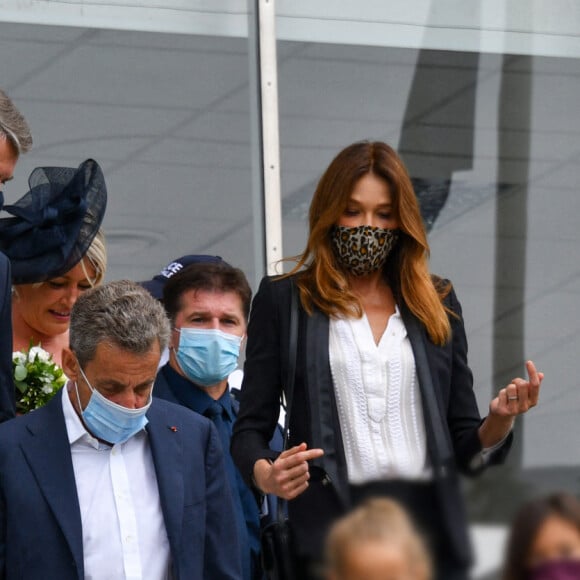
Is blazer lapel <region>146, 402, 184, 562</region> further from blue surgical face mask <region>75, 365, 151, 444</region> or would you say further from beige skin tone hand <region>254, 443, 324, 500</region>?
beige skin tone hand <region>254, 443, 324, 500</region>

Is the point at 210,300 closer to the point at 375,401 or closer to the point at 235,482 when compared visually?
the point at 235,482

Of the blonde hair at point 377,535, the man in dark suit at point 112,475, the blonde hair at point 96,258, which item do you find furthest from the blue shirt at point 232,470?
the blonde hair at point 377,535

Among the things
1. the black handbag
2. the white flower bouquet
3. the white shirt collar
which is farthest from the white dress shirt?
the white flower bouquet

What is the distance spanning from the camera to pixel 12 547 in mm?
3521

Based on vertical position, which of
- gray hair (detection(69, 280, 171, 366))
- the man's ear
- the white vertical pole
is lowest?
the man's ear

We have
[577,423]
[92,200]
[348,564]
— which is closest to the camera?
[348,564]

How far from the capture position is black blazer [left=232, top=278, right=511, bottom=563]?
12.0ft

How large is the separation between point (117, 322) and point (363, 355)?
630 mm

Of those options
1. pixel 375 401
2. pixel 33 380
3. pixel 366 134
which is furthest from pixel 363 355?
pixel 366 134

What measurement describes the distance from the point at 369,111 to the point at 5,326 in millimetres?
3555

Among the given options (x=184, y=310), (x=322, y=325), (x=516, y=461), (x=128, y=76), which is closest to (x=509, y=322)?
(x=128, y=76)

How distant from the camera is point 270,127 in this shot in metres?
6.94

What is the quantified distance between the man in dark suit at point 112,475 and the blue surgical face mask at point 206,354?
36.1 inches

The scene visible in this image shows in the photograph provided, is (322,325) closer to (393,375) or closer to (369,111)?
(393,375)
